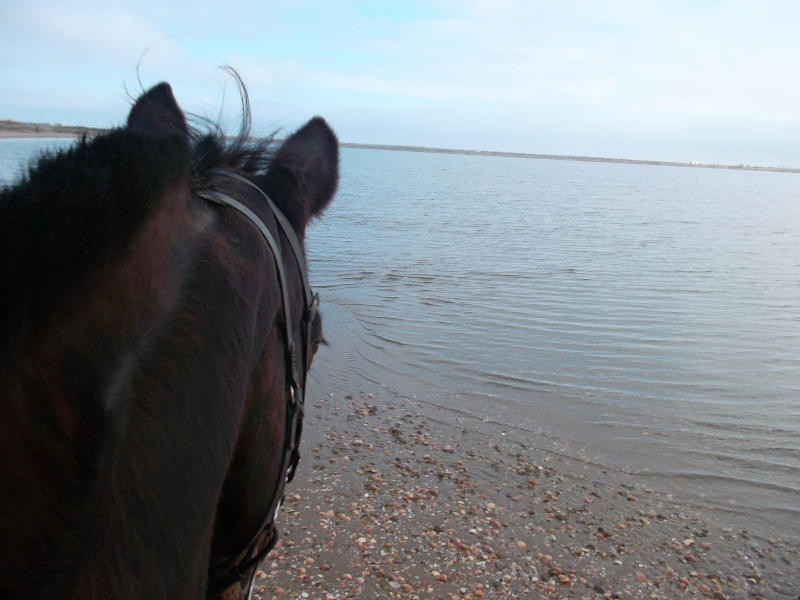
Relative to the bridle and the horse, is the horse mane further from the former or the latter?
the bridle

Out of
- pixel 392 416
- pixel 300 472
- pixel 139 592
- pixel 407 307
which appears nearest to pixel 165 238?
pixel 139 592

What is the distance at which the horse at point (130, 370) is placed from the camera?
1091 mm

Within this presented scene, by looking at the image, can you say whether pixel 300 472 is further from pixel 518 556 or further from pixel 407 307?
pixel 407 307

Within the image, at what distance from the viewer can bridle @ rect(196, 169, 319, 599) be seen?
5.99 feet

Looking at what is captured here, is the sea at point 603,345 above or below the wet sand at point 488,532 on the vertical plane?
above

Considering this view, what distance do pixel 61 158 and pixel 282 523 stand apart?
Answer: 186 inches

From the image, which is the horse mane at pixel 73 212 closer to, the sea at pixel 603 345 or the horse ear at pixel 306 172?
the sea at pixel 603 345

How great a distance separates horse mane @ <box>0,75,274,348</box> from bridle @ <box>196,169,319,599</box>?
0.24 metres

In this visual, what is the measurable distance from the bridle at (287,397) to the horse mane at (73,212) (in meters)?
0.24

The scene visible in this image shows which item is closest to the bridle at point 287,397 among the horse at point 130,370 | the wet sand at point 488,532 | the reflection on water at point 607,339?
the horse at point 130,370

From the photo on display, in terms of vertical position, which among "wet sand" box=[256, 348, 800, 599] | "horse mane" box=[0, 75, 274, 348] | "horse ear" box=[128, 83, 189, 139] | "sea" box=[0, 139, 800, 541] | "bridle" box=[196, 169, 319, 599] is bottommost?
"wet sand" box=[256, 348, 800, 599]

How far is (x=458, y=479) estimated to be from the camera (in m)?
6.45

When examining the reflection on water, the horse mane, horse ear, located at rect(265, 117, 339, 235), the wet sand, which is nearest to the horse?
the horse mane

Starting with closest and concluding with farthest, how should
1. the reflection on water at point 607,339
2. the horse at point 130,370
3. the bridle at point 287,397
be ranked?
the horse at point 130,370 < the bridle at point 287,397 < the reflection on water at point 607,339
